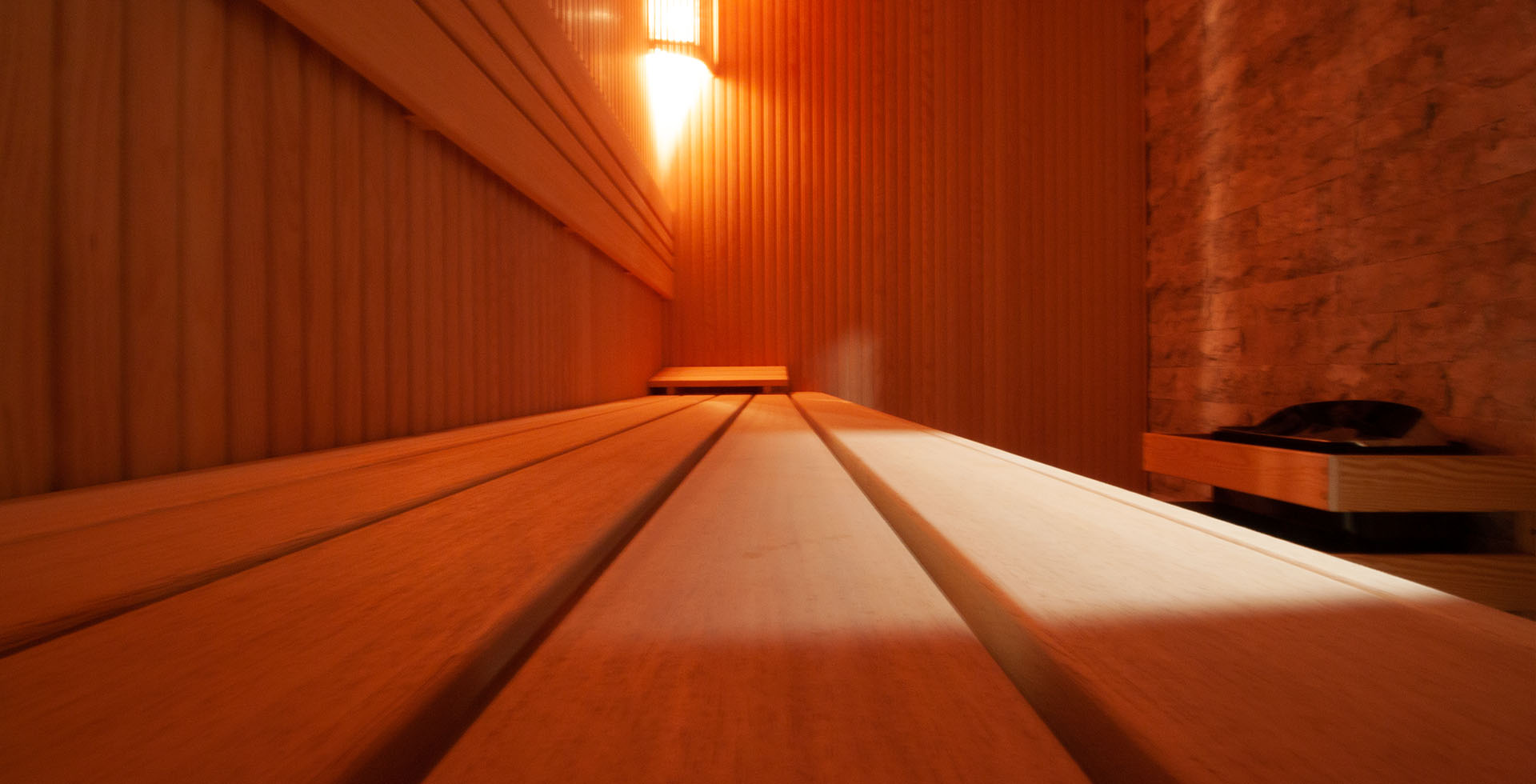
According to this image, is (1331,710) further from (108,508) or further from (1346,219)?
(1346,219)

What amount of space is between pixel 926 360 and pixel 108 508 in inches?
150

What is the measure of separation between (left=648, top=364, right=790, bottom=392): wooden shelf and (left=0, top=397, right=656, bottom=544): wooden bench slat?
2.33 meters

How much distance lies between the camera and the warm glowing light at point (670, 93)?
12.0 feet

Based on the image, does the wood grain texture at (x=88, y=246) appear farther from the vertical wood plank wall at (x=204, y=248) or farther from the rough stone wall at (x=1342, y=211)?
the rough stone wall at (x=1342, y=211)

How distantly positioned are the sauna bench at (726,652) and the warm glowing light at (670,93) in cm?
356

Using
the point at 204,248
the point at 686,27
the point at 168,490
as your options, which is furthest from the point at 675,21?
the point at 168,490

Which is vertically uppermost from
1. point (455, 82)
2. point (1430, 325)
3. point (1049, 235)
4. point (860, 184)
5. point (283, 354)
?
point (860, 184)

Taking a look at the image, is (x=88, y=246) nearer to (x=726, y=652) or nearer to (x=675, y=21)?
(x=726, y=652)

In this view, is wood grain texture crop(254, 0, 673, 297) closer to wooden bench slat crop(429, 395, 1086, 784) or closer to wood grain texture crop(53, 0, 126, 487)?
wood grain texture crop(53, 0, 126, 487)

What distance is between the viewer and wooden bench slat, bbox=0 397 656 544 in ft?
1.72

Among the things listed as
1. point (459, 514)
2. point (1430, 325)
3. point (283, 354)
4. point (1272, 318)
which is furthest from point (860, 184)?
point (459, 514)

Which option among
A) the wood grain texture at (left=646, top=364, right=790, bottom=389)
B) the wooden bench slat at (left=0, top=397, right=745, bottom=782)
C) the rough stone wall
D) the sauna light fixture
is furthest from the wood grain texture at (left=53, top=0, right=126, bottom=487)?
the rough stone wall

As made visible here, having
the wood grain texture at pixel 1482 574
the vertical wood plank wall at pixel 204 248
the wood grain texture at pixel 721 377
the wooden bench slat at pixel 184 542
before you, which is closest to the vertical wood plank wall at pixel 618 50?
the vertical wood plank wall at pixel 204 248

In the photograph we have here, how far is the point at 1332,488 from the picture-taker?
2006 millimetres
